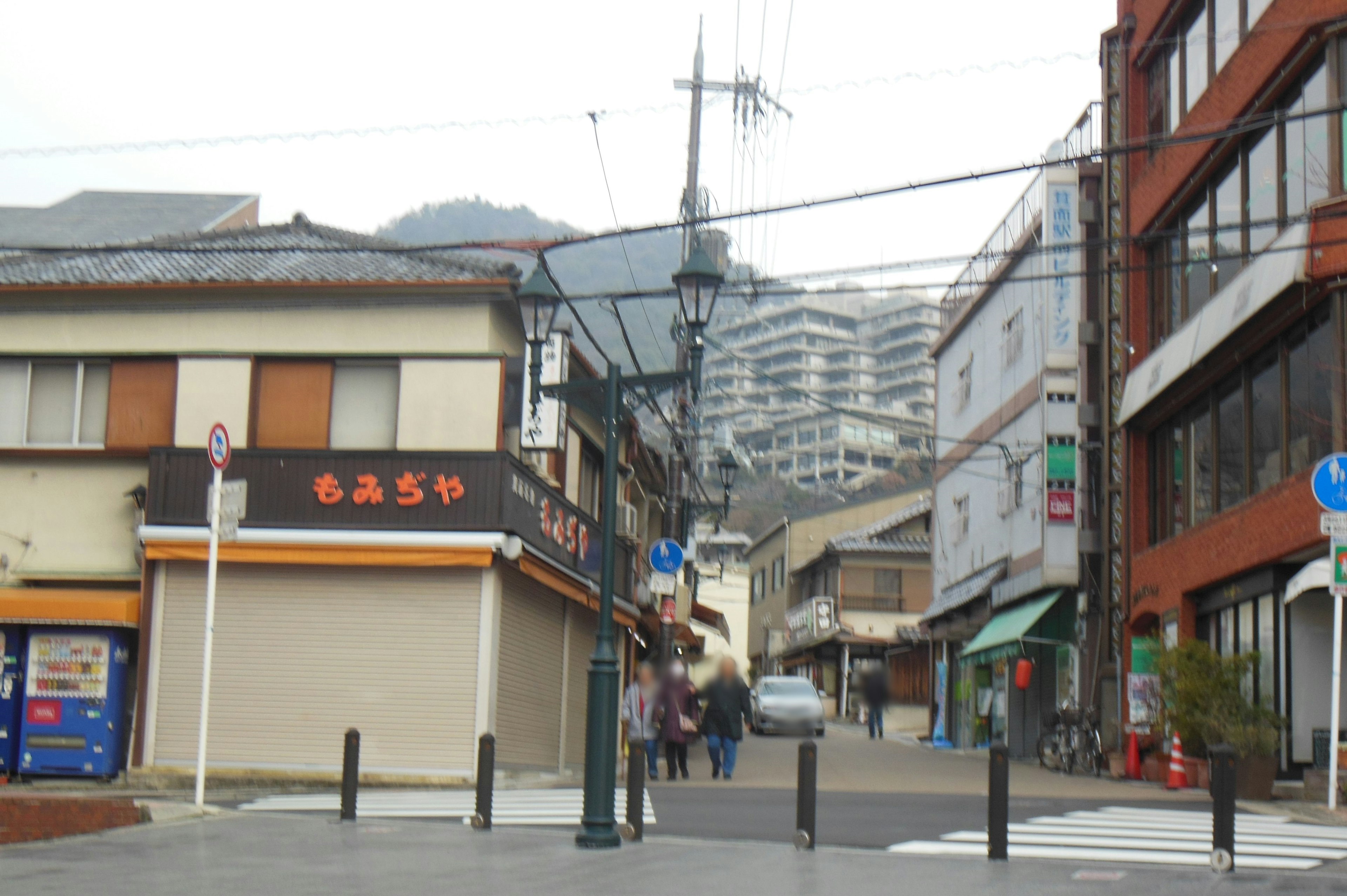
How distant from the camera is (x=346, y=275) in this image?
20.1 meters

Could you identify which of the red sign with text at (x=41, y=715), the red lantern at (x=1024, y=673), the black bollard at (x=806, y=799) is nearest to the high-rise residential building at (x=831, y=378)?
the red lantern at (x=1024, y=673)

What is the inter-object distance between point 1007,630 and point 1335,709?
50.7ft

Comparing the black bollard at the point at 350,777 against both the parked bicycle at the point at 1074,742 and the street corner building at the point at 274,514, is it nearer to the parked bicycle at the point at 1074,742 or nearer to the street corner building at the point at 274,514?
the street corner building at the point at 274,514

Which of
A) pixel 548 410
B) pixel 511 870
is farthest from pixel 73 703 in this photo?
pixel 511 870

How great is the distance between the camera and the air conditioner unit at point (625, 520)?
1056 inches

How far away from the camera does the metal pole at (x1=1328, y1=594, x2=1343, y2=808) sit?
14336 millimetres

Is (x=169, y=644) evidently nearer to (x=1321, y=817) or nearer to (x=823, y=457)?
(x=1321, y=817)

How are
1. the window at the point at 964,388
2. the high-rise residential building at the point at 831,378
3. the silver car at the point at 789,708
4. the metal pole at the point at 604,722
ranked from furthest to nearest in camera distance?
1. the high-rise residential building at the point at 831,378
2. the silver car at the point at 789,708
3. the window at the point at 964,388
4. the metal pole at the point at 604,722

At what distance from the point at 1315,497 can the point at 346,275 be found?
12783mm

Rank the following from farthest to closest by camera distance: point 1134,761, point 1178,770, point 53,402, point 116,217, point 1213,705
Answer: point 116,217 → point 1134,761 → point 53,402 → point 1178,770 → point 1213,705

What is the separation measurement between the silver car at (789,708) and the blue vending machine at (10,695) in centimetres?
2361

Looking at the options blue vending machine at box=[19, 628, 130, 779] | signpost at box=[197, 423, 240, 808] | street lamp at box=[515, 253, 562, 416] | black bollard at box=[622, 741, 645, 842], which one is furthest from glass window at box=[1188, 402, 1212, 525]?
blue vending machine at box=[19, 628, 130, 779]

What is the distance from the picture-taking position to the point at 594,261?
91.5 m

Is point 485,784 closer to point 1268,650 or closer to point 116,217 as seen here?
point 1268,650
